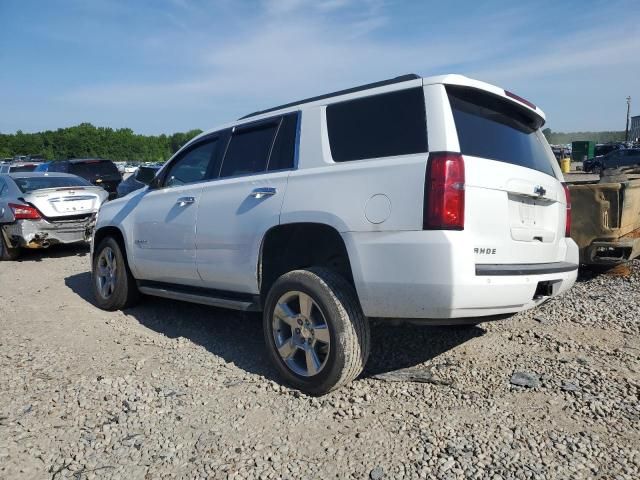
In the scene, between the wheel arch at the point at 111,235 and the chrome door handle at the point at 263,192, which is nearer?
the chrome door handle at the point at 263,192

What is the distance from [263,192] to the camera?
3.58 m

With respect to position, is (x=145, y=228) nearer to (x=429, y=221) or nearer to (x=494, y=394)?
(x=429, y=221)

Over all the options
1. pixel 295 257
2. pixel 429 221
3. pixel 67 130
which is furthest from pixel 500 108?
pixel 67 130

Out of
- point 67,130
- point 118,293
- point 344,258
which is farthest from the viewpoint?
point 67,130

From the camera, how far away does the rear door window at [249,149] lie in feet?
12.6

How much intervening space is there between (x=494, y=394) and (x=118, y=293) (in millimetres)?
3795

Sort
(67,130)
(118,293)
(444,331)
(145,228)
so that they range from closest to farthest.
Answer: (444,331), (145,228), (118,293), (67,130)

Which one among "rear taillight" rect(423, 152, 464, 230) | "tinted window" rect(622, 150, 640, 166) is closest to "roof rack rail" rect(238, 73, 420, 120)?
"rear taillight" rect(423, 152, 464, 230)

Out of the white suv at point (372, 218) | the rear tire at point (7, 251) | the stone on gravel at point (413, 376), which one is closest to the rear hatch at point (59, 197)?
the rear tire at point (7, 251)

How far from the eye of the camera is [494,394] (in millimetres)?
3199

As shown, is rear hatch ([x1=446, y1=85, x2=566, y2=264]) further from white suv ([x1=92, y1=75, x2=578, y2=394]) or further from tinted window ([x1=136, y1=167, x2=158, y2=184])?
tinted window ([x1=136, y1=167, x2=158, y2=184])

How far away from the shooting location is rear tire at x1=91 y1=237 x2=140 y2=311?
5.17 meters

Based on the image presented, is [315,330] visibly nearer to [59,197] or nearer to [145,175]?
[145,175]

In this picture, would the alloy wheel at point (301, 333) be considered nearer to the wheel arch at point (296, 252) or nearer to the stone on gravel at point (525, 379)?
the wheel arch at point (296, 252)
